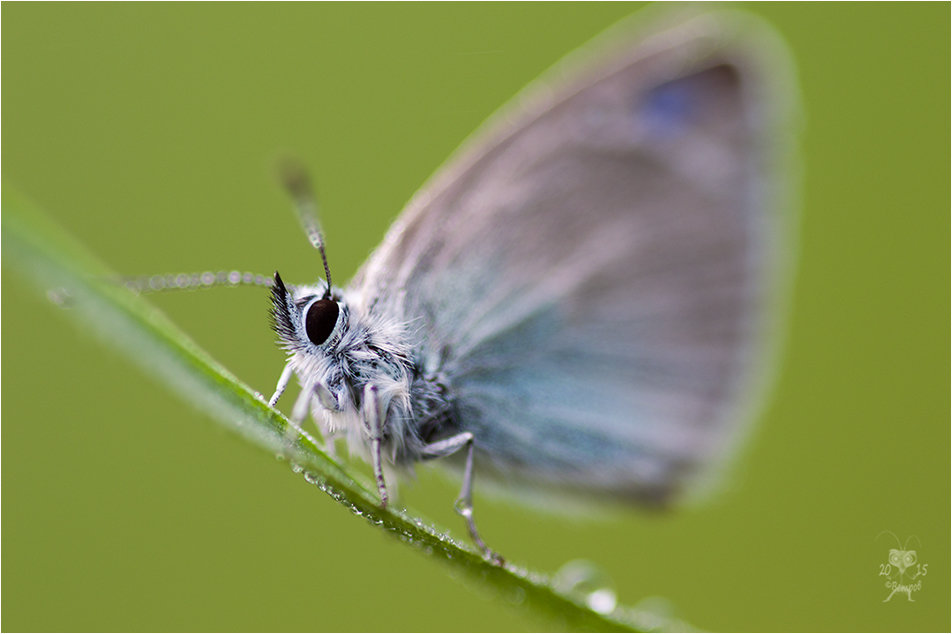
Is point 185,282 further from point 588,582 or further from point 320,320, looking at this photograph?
point 588,582

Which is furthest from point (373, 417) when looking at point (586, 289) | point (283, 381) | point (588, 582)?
point (586, 289)

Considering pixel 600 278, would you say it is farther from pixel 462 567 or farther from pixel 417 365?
pixel 462 567

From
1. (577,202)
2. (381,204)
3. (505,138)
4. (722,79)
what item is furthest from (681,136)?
(381,204)

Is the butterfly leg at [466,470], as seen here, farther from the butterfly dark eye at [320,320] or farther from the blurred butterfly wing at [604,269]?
the butterfly dark eye at [320,320]

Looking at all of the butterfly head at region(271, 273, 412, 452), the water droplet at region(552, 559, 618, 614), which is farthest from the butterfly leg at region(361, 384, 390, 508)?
the water droplet at region(552, 559, 618, 614)

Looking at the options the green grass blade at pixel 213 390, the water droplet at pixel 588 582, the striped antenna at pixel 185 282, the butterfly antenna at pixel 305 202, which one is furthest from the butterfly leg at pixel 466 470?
the green grass blade at pixel 213 390

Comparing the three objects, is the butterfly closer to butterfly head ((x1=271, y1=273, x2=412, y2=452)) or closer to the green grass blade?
butterfly head ((x1=271, y1=273, x2=412, y2=452))
